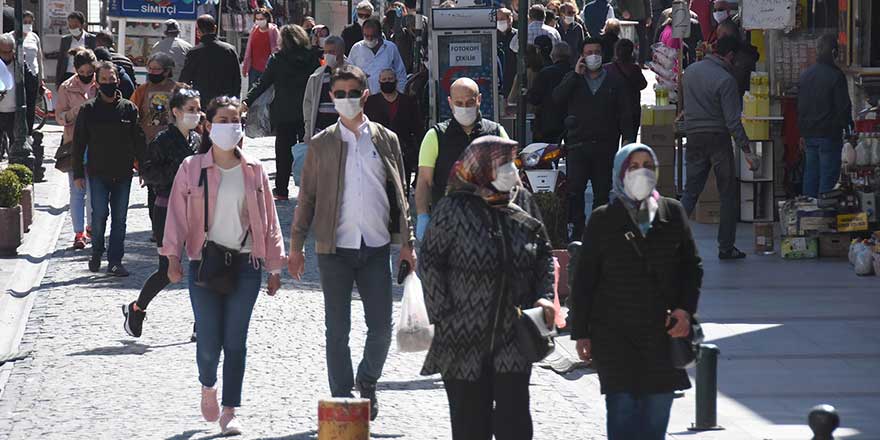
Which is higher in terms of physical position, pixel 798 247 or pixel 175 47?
pixel 175 47

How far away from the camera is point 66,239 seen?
17.3m

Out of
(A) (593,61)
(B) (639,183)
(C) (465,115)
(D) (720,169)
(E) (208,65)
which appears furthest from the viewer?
(E) (208,65)

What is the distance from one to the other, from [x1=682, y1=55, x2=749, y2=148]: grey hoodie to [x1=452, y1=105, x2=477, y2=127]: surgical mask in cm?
589

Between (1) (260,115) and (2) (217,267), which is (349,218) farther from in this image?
(1) (260,115)

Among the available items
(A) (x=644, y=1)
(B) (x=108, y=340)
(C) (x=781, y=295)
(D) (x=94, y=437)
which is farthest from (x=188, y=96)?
(A) (x=644, y=1)

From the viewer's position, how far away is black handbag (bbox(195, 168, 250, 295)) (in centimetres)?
879

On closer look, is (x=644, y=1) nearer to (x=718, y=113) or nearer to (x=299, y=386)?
(x=718, y=113)

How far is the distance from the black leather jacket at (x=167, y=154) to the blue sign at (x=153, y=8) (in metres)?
17.9

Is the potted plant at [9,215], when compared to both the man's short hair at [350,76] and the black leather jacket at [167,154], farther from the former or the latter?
the man's short hair at [350,76]

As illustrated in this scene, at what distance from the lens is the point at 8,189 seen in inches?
639

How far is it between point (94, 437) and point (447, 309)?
2.69 metres

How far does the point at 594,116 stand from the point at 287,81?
16.4 ft

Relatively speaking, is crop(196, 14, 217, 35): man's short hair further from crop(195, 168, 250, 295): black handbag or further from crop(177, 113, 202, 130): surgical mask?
crop(195, 168, 250, 295): black handbag

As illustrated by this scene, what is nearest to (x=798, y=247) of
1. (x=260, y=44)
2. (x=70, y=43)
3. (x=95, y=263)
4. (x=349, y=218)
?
(x=95, y=263)
